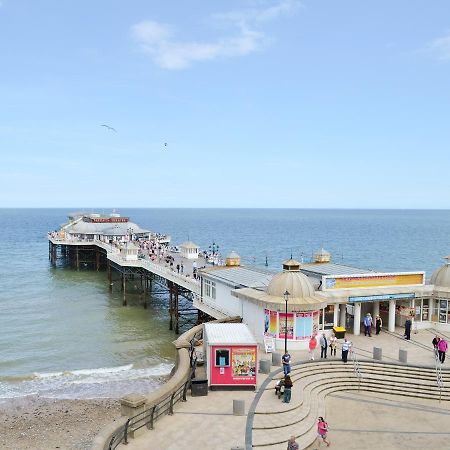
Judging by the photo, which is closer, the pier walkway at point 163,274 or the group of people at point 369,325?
the group of people at point 369,325

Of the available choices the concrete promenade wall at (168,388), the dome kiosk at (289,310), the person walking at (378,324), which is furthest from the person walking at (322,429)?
the person walking at (378,324)

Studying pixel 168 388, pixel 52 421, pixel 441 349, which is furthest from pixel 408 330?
pixel 52 421

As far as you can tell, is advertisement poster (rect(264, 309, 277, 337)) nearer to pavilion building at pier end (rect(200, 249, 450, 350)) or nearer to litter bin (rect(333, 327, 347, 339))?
pavilion building at pier end (rect(200, 249, 450, 350))

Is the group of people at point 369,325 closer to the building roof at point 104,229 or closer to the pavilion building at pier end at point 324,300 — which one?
the pavilion building at pier end at point 324,300

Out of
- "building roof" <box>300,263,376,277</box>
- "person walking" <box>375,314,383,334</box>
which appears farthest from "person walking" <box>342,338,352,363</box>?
"building roof" <box>300,263,376,277</box>

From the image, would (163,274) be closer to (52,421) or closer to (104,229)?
(52,421)

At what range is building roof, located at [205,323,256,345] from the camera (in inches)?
707

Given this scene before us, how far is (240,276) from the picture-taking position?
2991 cm

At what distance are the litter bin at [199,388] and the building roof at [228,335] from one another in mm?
1374

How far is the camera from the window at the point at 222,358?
58.8ft

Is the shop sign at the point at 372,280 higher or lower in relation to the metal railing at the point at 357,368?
higher

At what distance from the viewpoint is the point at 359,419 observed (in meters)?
17.4

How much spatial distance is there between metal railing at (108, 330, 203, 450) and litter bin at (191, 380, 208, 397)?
0.26 metres

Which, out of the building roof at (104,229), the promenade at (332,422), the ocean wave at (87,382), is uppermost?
the building roof at (104,229)
